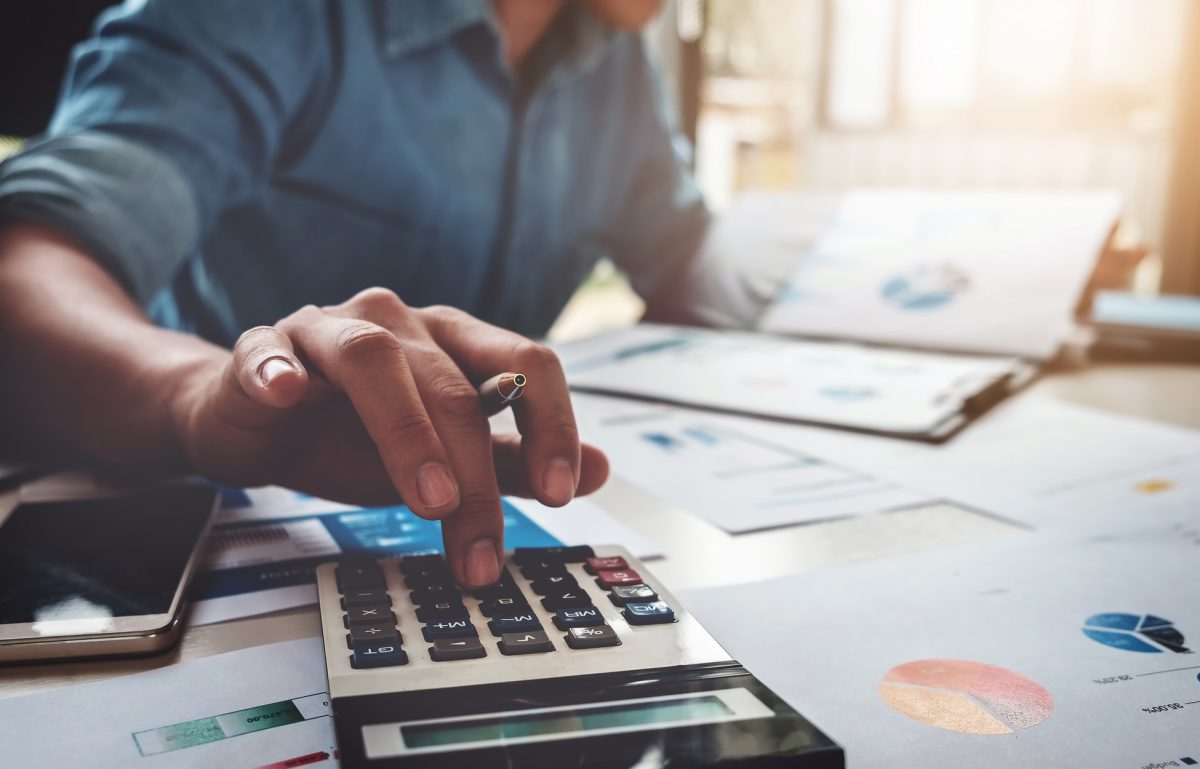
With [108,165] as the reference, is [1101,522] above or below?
below

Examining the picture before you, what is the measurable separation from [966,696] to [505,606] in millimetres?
157

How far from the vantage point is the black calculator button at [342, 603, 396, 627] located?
32 cm

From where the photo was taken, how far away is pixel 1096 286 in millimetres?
1054

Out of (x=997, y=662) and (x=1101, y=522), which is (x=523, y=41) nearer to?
(x=1101, y=522)

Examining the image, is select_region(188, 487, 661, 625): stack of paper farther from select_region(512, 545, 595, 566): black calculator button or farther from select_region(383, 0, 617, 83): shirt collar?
select_region(383, 0, 617, 83): shirt collar

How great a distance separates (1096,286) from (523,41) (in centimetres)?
70

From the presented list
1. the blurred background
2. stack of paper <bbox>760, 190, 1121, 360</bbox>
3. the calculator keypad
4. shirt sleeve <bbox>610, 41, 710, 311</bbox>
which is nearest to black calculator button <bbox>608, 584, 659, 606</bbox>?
the calculator keypad

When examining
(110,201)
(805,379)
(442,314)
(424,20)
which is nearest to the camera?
(442,314)

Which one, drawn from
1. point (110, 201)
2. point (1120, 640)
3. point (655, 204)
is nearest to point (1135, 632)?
point (1120, 640)

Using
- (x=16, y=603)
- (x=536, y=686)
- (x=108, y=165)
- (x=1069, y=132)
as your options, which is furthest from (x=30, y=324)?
(x=1069, y=132)

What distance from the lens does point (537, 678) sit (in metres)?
0.29

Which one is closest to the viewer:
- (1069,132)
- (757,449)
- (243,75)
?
(757,449)

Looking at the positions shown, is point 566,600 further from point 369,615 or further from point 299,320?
point 299,320

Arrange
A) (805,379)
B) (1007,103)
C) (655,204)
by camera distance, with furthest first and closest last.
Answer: (1007,103) → (655,204) → (805,379)
